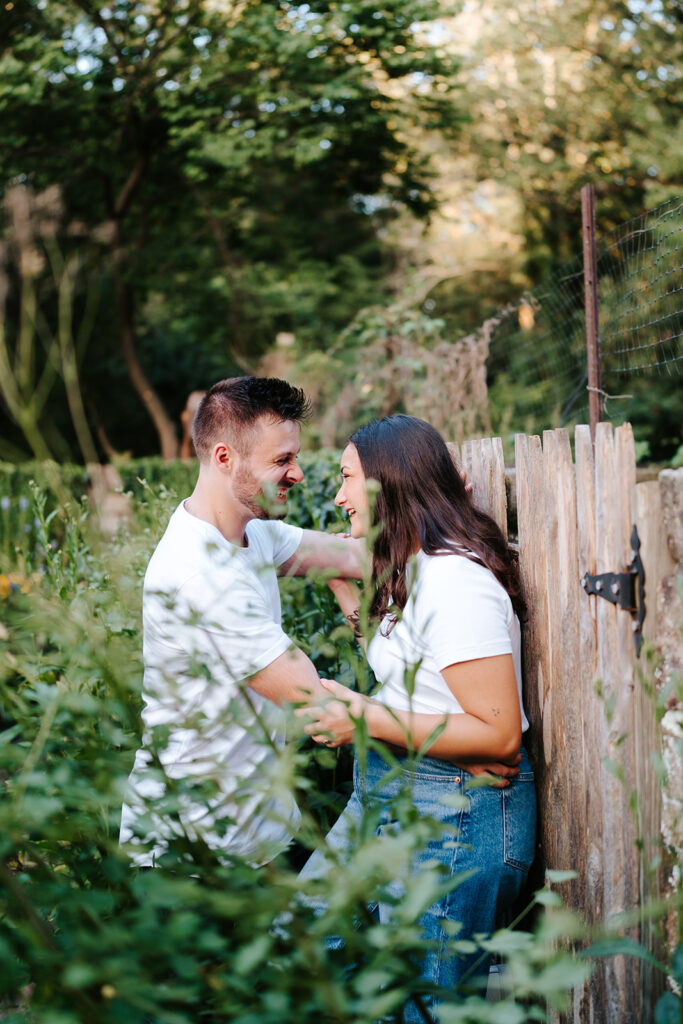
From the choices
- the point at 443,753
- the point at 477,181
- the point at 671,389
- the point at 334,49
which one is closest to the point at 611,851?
the point at 443,753

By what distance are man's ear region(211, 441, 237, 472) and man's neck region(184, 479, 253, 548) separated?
0.08 metres

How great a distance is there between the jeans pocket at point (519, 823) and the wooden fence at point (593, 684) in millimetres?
44

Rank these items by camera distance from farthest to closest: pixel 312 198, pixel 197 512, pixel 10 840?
pixel 312 198 < pixel 197 512 < pixel 10 840

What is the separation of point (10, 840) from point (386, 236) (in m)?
19.1

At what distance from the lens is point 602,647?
1.65 metres

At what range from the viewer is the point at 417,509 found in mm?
2043

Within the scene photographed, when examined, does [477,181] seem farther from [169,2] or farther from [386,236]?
[169,2]

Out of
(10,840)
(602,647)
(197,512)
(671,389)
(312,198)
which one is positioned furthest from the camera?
(312,198)

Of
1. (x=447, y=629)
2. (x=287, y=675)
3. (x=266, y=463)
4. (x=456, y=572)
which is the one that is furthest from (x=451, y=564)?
(x=266, y=463)

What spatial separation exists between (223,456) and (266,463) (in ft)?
0.41

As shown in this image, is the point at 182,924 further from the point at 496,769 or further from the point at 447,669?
the point at 496,769

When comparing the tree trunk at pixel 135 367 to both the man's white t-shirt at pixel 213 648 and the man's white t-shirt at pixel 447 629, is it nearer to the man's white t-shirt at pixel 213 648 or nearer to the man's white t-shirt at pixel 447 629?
the man's white t-shirt at pixel 213 648

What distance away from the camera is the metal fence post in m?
3.82

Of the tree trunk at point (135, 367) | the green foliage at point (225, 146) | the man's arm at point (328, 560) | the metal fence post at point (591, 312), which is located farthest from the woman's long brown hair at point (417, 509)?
the tree trunk at point (135, 367)
